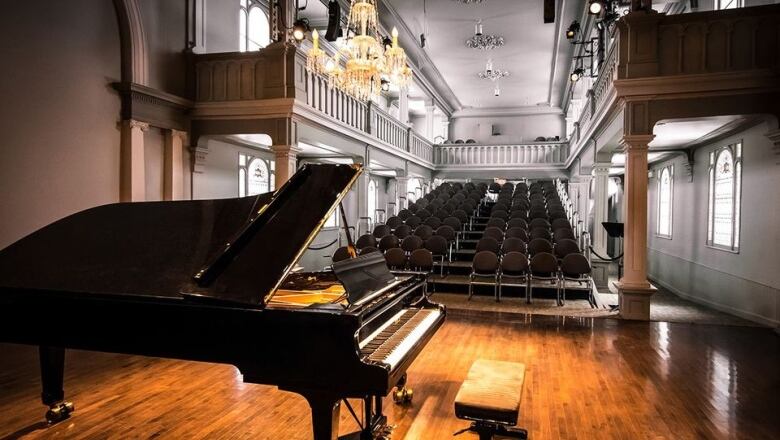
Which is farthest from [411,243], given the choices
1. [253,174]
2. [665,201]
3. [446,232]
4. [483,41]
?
[665,201]

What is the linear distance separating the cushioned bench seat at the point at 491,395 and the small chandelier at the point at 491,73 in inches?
512

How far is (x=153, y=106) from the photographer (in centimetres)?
660

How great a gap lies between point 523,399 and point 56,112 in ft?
18.6

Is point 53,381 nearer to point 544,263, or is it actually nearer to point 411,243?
point 411,243

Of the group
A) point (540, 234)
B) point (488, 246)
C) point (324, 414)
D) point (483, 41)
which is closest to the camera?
point (324, 414)

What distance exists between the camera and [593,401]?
11.7ft

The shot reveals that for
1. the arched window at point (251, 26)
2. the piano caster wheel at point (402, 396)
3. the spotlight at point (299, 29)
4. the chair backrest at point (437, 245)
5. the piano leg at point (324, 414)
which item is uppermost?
the arched window at point (251, 26)

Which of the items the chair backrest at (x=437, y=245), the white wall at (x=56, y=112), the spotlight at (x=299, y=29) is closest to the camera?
the white wall at (x=56, y=112)

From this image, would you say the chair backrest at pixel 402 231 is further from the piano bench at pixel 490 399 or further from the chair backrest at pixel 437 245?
the piano bench at pixel 490 399

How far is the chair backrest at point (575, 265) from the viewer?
22.6 ft

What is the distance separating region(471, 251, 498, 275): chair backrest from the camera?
7.23 m

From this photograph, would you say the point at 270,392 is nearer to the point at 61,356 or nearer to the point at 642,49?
the point at 61,356

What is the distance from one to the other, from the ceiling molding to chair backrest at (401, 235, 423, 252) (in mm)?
13872

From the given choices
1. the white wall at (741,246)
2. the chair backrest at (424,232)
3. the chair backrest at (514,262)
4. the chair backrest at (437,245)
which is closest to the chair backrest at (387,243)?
the chair backrest at (437,245)
